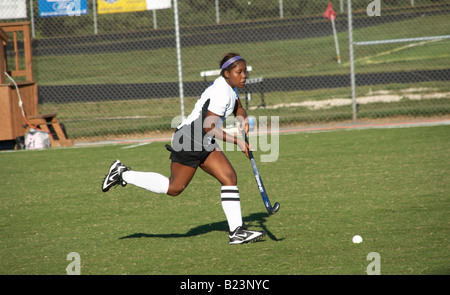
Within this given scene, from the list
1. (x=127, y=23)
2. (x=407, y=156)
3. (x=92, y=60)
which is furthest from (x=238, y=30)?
(x=407, y=156)

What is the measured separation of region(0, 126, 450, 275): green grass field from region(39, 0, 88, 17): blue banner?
431 cm

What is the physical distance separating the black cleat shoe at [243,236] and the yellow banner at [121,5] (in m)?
8.75

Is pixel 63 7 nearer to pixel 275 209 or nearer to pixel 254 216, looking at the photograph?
pixel 254 216

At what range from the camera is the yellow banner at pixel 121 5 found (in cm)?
1351

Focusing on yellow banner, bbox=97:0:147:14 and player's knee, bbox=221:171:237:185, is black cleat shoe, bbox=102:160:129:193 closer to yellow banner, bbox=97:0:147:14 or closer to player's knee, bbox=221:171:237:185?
player's knee, bbox=221:171:237:185

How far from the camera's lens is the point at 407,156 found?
9664mm

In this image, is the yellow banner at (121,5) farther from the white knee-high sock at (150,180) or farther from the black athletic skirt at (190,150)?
the black athletic skirt at (190,150)

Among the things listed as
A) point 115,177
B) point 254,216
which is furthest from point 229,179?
point 115,177

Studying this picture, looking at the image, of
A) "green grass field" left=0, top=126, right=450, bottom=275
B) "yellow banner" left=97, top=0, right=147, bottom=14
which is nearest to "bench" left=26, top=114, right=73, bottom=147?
"green grass field" left=0, top=126, right=450, bottom=275

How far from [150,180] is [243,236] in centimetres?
111

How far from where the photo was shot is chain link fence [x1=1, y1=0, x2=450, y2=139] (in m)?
15.5

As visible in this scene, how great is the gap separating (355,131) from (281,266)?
8.11m

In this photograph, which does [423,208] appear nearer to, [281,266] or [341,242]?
[341,242]
